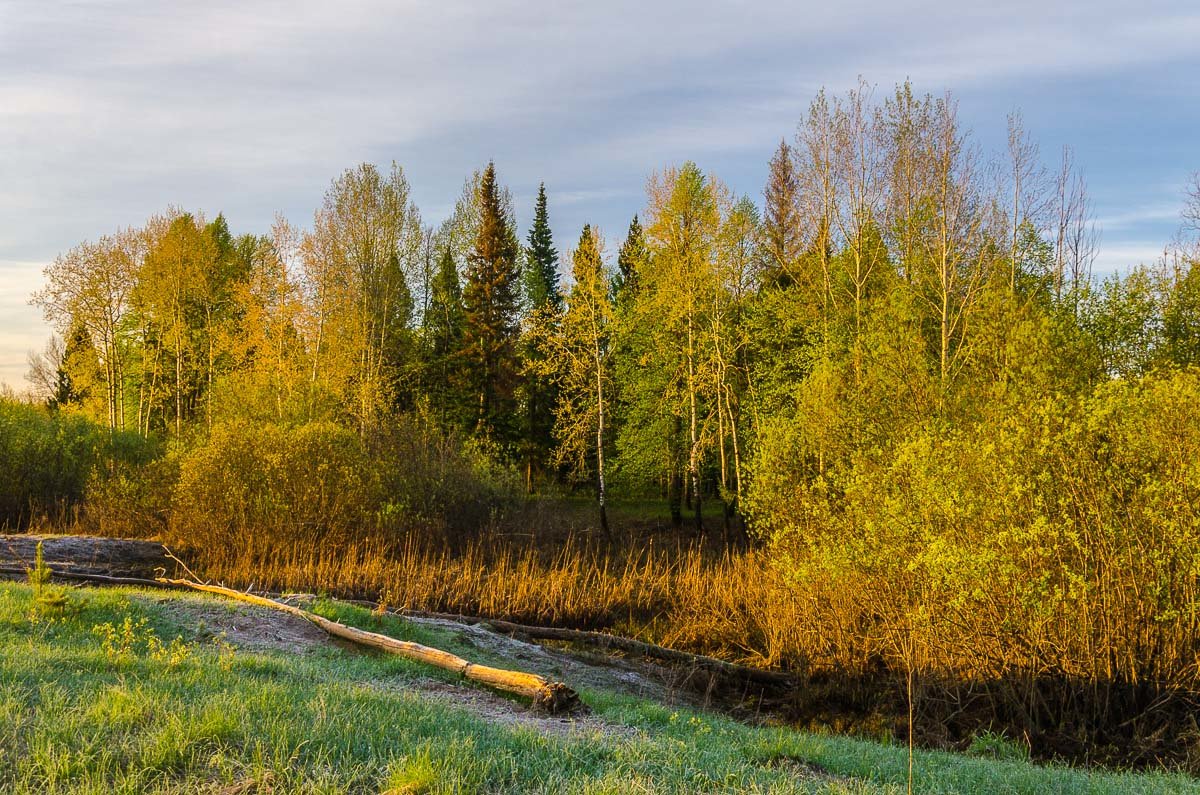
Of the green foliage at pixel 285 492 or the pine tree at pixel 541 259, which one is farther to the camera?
the pine tree at pixel 541 259

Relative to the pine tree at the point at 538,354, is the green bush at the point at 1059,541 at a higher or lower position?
lower

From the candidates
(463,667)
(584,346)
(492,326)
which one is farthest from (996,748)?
(492,326)

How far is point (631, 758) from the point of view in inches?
182

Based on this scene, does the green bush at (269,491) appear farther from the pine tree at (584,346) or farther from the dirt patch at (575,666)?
the pine tree at (584,346)

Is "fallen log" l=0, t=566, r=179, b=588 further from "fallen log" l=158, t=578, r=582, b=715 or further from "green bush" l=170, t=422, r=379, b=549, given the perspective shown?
"green bush" l=170, t=422, r=379, b=549

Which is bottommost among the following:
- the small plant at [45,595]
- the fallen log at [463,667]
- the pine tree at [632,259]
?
the fallen log at [463,667]

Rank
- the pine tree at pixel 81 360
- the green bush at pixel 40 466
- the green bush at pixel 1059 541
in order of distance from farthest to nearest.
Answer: the pine tree at pixel 81 360, the green bush at pixel 40 466, the green bush at pixel 1059 541

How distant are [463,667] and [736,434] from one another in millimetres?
19224

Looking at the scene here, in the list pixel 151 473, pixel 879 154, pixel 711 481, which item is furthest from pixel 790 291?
pixel 151 473

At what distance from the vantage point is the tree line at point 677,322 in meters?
16.5

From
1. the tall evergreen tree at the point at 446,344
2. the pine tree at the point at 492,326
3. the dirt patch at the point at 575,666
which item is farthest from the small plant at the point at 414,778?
the tall evergreen tree at the point at 446,344

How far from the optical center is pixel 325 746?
4352mm

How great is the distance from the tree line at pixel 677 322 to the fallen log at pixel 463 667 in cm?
621

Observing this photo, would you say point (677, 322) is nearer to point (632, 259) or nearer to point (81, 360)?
point (632, 259)
